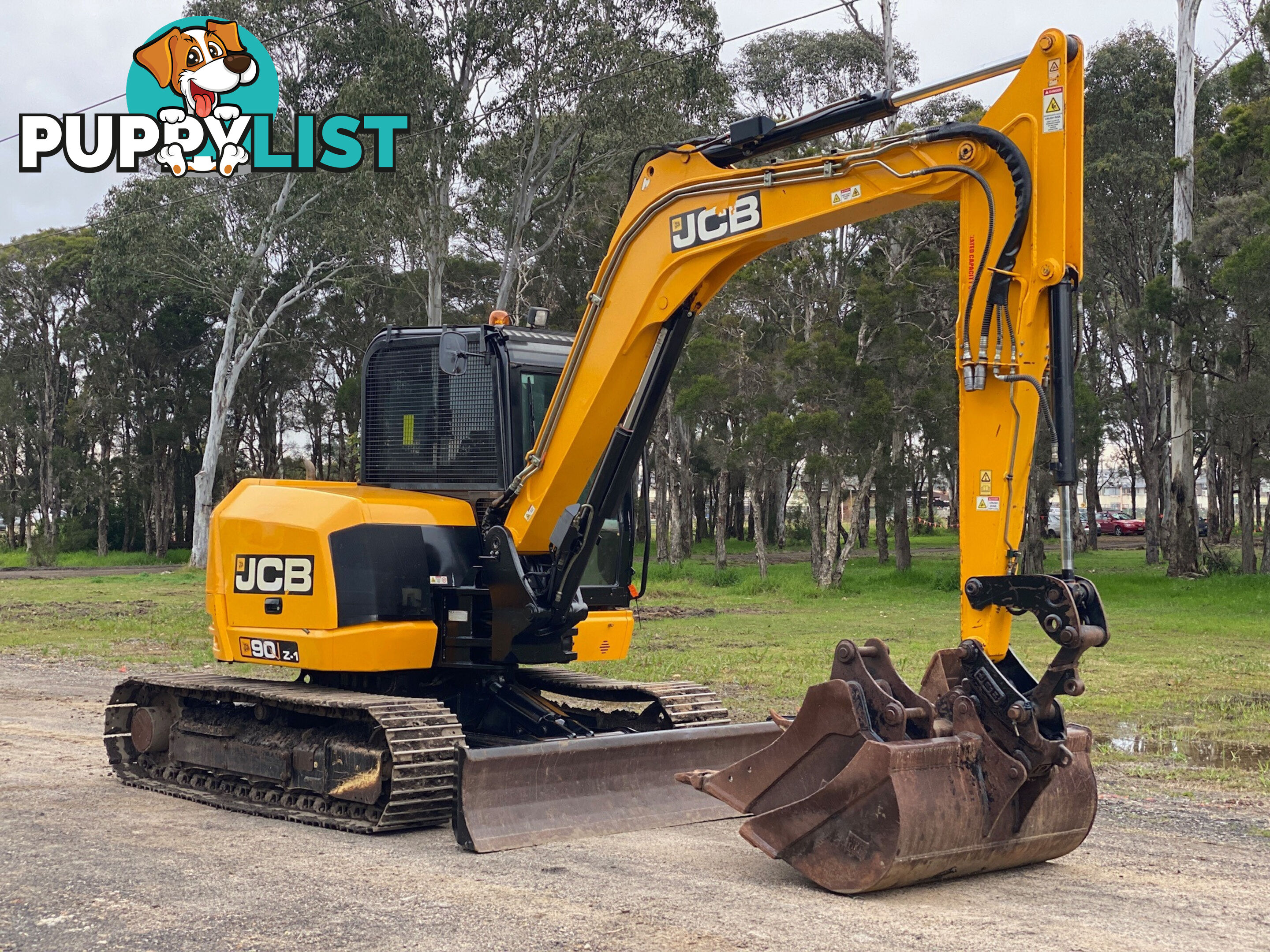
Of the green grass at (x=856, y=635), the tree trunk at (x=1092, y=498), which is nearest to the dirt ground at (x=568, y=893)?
the green grass at (x=856, y=635)

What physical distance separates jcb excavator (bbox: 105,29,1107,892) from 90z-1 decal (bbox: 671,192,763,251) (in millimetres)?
15

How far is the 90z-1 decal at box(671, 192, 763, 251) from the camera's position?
741 centimetres

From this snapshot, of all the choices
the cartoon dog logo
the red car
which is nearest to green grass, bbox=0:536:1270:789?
the cartoon dog logo

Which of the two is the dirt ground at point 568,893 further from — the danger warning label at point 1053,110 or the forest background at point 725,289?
the forest background at point 725,289

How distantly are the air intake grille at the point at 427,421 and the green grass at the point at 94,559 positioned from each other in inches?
1771

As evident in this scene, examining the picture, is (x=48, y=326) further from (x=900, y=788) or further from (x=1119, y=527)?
(x=900, y=788)

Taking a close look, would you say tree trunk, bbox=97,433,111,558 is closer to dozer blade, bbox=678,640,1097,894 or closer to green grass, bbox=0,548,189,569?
green grass, bbox=0,548,189,569

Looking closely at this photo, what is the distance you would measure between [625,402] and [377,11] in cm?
2512

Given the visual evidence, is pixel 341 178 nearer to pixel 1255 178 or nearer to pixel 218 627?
pixel 1255 178

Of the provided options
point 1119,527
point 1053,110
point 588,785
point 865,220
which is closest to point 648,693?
point 588,785

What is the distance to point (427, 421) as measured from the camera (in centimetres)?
909

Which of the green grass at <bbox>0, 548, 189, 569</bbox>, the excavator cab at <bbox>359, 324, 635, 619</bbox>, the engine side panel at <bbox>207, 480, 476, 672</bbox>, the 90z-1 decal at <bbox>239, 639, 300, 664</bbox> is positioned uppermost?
the excavator cab at <bbox>359, 324, 635, 619</bbox>

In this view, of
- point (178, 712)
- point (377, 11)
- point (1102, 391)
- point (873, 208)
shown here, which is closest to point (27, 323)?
point (377, 11)

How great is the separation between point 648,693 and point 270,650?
260 centimetres
